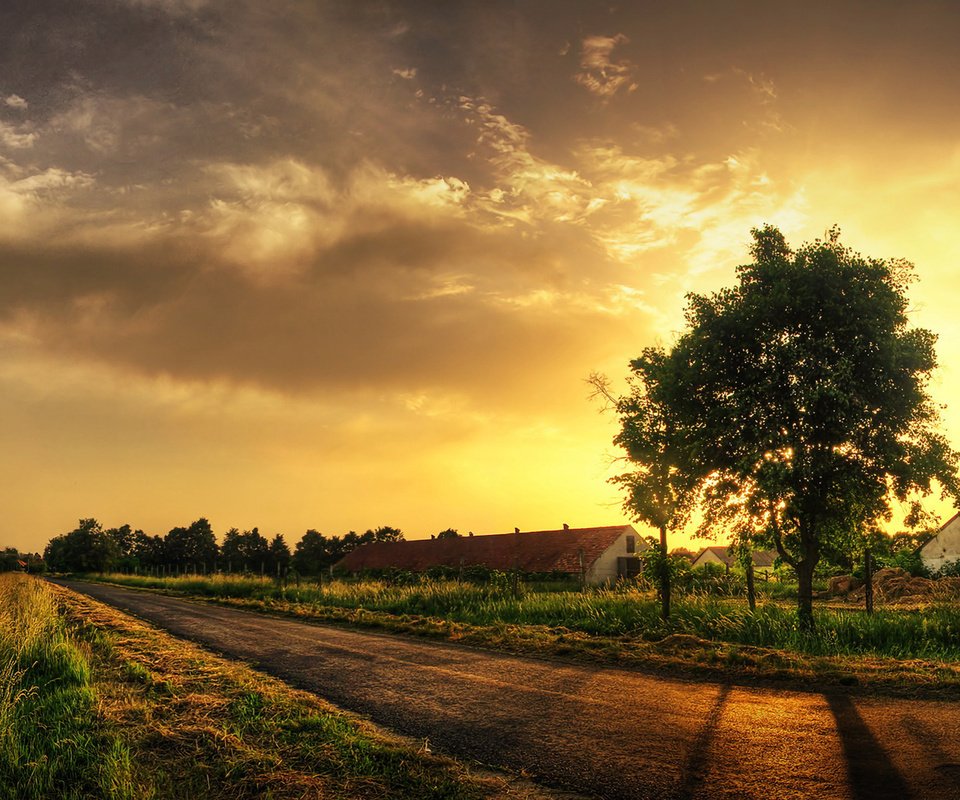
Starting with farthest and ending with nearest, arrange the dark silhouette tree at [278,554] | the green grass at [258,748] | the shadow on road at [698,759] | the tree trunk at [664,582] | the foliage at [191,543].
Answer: the foliage at [191,543] → the dark silhouette tree at [278,554] → the tree trunk at [664,582] → the green grass at [258,748] → the shadow on road at [698,759]

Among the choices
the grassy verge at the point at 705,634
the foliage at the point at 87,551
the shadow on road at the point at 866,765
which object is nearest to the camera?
the shadow on road at the point at 866,765

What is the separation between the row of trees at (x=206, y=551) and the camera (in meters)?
84.1

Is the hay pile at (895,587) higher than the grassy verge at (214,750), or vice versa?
the grassy verge at (214,750)

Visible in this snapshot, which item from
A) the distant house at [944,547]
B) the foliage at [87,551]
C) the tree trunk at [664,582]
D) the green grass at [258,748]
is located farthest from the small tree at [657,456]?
the foliage at [87,551]

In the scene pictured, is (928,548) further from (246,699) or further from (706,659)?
(246,699)

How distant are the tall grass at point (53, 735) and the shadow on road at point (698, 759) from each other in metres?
4.51

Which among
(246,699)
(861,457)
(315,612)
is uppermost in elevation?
(861,457)

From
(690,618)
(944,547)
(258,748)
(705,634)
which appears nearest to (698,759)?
(258,748)

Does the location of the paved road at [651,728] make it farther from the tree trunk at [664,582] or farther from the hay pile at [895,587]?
the hay pile at [895,587]

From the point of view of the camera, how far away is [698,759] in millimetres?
5953

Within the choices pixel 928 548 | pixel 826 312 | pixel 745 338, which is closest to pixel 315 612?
pixel 745 338

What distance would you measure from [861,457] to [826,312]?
141 inches

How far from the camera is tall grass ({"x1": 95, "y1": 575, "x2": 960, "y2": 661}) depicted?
12375mm

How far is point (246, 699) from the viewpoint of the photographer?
8.51m
